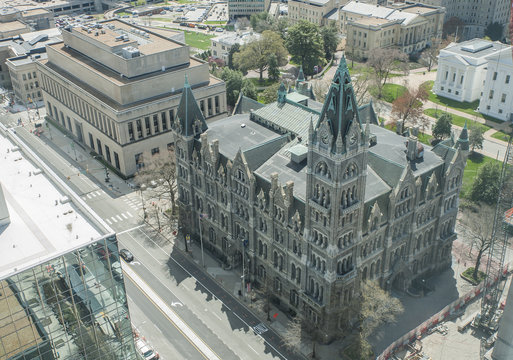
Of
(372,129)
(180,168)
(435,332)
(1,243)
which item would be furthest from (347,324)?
(1,243)

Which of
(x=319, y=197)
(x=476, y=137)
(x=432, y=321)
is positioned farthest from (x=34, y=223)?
(x=476, y=137)

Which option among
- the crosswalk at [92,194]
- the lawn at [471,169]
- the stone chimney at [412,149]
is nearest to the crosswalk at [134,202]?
the crosswalk at [92,194]

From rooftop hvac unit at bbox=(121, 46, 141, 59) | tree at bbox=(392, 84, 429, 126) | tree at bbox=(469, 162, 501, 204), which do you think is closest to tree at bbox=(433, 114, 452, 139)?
tree at bbox=(392, 84, 429, 126)

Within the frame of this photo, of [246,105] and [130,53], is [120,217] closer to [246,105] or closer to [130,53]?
[246,105]

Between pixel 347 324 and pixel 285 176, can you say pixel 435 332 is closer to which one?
pixel 347 324

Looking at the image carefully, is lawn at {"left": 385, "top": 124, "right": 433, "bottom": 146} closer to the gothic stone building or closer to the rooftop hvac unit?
the gothic stone building

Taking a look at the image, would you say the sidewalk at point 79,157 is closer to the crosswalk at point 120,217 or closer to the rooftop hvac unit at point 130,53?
the crosswalk at point 120,217
